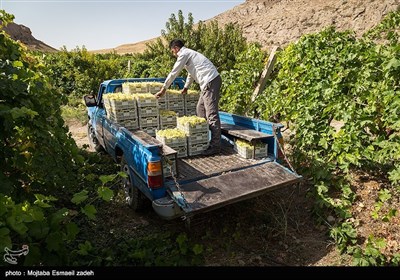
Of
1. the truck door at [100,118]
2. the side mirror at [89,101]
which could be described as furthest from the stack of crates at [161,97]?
the side mirror at [89,101]

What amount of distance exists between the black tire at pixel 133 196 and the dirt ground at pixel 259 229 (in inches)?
6.0

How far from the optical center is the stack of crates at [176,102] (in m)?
6.58

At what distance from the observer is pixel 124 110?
5680 millimetres

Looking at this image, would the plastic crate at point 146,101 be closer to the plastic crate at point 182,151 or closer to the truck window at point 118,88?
the plastic crate at point 182,151

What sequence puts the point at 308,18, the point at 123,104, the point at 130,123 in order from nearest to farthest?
the point at 123,104, the point at 130,123, the point at 308,18

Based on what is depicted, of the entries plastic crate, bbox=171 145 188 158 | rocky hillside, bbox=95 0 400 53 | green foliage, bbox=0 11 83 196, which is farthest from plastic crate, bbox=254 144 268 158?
rocky hillside, bbox=95 0 400 53

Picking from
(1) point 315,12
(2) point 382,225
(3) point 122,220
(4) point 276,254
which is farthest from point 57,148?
(1) point 315,12

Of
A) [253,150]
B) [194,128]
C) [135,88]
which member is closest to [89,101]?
[135,88]

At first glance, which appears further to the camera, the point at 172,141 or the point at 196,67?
the point at 196,67

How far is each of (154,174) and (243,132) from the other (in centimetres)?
201

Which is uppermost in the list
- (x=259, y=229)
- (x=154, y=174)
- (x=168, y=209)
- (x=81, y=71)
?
(x=81, y=71)

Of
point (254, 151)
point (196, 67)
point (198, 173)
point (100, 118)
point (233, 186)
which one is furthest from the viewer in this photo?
point (100, 118)

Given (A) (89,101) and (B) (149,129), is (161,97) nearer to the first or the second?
(B) (149,129)

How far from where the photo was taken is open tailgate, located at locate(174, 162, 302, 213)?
3.80m
